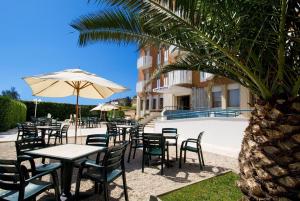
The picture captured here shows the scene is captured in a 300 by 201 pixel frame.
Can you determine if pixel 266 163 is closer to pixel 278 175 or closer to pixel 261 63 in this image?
pixel 278 175

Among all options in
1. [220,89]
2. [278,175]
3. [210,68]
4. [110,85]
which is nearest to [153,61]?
[220,89]

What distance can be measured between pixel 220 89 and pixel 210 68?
17.1 m

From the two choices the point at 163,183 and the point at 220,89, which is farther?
the point at 220,89

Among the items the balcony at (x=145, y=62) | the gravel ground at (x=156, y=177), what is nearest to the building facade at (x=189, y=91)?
the balcony at (x=145, y=62)

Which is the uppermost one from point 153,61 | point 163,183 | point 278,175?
point 153,61

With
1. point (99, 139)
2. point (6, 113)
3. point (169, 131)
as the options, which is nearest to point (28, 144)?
point (99, 139)

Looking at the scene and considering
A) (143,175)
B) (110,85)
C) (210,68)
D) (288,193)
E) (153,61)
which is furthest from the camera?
(153,61)

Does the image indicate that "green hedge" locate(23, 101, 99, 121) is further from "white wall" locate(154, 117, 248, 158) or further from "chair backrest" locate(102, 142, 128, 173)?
"chair backrest" locate(102, 142, 128, 173)

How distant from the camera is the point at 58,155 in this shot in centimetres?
430

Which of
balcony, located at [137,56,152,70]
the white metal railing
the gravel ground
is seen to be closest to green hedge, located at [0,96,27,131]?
the gravel ground

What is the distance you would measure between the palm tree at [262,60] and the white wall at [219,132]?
24.1 feet

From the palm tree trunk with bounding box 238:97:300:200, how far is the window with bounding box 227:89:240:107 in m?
17.1

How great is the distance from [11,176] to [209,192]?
12.9 ft

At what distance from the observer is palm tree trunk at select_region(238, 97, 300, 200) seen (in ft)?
9.61
